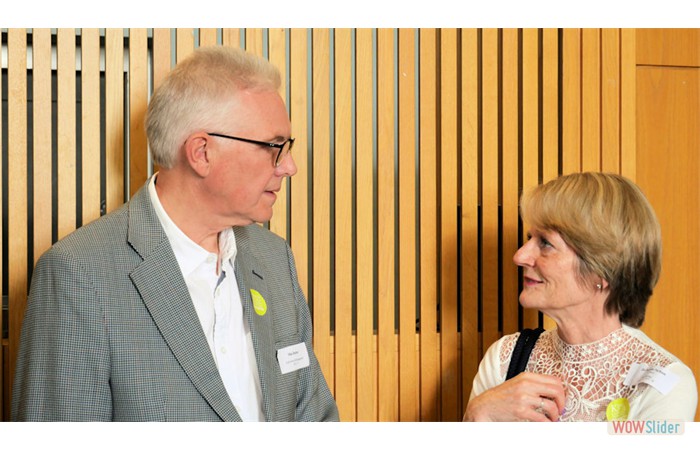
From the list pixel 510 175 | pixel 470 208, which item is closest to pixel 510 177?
pixel 510 175

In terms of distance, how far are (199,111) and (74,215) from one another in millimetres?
788

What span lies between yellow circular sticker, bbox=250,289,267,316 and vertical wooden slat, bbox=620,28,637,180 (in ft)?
5.31

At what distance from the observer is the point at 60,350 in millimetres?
2125

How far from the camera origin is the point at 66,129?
2.87 m

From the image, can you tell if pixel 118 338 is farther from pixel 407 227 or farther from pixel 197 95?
pixel 407 227

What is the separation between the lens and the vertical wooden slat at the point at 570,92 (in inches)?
127

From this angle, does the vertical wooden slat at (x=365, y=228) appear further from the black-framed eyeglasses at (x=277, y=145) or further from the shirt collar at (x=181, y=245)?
the shirt collar at (x=181, y=245)

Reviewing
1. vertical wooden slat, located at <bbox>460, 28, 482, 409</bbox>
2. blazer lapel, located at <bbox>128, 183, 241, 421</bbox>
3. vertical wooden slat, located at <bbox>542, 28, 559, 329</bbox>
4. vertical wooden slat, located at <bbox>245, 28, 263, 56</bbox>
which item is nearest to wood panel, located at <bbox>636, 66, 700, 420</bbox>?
vertical wooden slat, located at <bbox>542, 28, 559, 329</bbox>

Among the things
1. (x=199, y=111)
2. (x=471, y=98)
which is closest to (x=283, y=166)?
(x=199, y=111)

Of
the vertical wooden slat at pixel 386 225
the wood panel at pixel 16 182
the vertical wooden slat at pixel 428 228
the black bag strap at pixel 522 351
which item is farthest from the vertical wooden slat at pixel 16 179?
the black bag strap at pixel 522 351

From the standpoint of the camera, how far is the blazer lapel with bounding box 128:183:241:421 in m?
2.25

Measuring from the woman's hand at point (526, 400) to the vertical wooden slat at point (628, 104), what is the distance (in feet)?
3.81

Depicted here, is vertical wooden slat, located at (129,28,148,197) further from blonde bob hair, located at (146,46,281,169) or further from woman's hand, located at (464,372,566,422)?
woman's hand, located at (464,372,566,422)

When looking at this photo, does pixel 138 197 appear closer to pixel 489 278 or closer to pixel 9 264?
pixel 9 264
